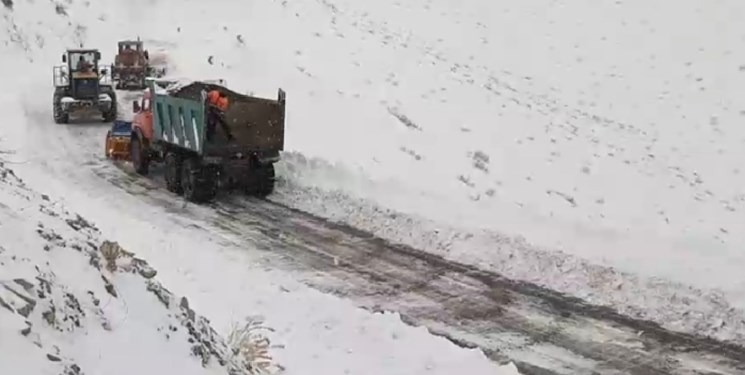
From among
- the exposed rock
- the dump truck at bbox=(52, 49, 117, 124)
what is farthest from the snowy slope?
the exposed rock

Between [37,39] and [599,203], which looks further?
[37,39]

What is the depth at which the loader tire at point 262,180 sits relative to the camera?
53.8 ft

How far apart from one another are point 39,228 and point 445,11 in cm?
2971

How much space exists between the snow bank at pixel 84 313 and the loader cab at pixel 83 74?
56.6 ft

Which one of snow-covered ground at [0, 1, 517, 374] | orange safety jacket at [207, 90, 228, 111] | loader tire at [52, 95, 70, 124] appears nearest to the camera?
snow-covered ground at [0, 1, 517, 374]

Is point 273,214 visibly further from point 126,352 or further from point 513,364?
point 126,352

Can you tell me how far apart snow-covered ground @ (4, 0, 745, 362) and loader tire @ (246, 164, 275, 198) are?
0.42 metres

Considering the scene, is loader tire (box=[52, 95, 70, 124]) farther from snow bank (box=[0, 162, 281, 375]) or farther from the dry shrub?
snow bank (box=[0, 162, 281, 375])

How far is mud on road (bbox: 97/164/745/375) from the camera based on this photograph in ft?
31.3

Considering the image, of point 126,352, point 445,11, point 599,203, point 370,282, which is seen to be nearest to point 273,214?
point 370,282

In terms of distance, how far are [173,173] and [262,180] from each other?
1754 mm

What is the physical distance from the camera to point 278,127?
16234 millimetres

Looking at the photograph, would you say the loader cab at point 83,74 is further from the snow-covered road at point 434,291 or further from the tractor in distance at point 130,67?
the snow-covered road at point 434,291

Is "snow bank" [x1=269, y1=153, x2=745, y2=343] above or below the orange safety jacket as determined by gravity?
below
